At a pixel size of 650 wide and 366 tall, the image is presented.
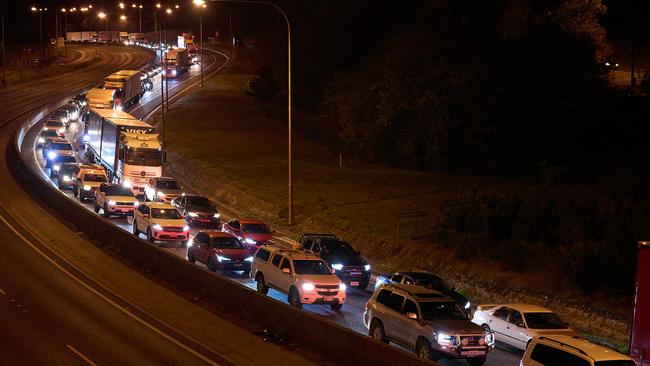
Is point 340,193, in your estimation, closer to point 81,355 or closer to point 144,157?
point 144,157

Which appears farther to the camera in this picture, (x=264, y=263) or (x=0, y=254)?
(x=0, y=254)

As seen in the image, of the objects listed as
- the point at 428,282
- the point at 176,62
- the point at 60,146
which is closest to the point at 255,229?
the point at 428,282

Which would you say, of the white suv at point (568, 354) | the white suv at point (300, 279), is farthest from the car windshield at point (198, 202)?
the white suv at point (568, 354)

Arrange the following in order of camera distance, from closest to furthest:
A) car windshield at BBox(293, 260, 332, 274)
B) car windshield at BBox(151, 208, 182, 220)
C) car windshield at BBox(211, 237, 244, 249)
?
car windshield at BBox(293, 260, 332, 274), car windshield at BBox(211, 237, 244, 249), car windshield at BBox(151, 208, 182, 220)

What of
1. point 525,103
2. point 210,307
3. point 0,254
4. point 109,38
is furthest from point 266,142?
point 109,38

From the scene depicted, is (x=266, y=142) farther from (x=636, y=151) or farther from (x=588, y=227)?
(x=588, y=227)

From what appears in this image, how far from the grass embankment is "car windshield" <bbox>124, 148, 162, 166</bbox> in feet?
17.2

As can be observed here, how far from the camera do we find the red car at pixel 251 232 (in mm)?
33938

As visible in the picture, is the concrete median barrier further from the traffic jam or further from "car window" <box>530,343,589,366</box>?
"car window" <box>530,343,589,366</box>

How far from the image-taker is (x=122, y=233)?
104 ft

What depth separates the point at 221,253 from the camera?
97.0ft

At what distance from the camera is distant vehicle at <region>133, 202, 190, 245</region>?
112 feet

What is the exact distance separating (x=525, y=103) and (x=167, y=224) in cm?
3192

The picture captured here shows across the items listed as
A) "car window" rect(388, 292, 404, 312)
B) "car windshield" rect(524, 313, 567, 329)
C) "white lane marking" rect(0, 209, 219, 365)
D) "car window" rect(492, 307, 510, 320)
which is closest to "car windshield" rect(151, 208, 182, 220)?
"white lane marking" rect(0, 209, 219, 365)
